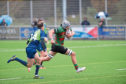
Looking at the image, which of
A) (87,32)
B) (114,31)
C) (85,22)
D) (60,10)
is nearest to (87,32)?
(87,32)

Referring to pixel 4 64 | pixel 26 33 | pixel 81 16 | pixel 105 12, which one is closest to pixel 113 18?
pixel 105 12

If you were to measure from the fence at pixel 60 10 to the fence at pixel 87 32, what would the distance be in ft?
5.36

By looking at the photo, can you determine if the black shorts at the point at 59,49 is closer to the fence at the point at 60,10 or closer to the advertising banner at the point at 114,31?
the advertising banner at the point at 114,31

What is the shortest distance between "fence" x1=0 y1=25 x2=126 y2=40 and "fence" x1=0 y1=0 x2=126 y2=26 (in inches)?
64.3

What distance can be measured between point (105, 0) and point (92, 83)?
26.8 meters

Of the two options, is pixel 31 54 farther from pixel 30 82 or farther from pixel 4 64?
pixel 4 64

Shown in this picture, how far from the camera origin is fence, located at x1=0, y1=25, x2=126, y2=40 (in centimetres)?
3400

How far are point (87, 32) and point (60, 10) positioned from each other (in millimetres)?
4712

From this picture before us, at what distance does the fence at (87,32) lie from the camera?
34000mm

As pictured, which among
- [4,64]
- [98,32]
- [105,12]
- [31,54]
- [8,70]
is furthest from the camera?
[105,12]

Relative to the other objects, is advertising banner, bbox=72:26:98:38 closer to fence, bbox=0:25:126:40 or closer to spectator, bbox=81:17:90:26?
fence, bbox=0:25:126:40

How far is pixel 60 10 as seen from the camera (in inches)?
1476

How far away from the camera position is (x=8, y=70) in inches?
583

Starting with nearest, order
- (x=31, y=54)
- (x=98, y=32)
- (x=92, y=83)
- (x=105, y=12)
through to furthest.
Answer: (x=92, y=83) < (x=31, y=54) < (x=98, y=32) < (x=105, y=12)
